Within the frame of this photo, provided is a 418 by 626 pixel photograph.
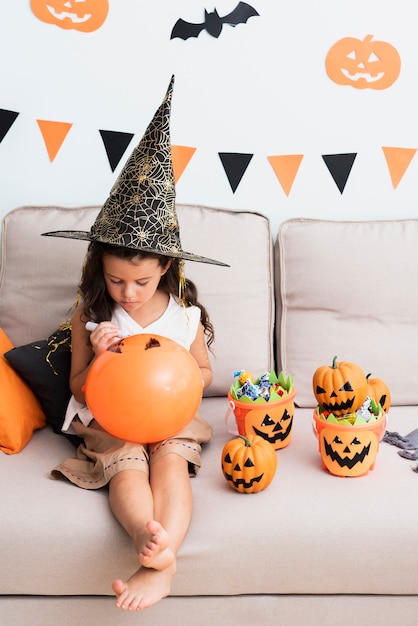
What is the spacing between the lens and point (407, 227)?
2.18 metres

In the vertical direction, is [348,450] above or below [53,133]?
below

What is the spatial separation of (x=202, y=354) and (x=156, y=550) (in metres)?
0.70

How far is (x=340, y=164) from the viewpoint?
93.0 inches

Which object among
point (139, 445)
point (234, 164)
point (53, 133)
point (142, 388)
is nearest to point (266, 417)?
point (139, 445)

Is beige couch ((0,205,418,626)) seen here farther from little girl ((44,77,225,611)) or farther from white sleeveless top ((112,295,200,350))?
white sleeveless top ((112,295,200,350))

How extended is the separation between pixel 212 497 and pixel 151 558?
0.27 metres

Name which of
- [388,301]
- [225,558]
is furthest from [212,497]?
[388,301]

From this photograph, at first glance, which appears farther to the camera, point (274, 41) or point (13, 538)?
point (274, 41)

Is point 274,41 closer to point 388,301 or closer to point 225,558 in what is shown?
point 388,301

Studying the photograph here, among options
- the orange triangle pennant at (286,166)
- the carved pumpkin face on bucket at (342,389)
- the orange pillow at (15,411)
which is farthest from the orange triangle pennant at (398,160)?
the orange pillow at (15,411)

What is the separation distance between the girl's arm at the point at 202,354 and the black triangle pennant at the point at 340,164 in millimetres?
839

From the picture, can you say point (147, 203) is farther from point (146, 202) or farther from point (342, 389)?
point (342, 389)

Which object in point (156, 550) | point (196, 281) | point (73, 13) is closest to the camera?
point (156, 550)

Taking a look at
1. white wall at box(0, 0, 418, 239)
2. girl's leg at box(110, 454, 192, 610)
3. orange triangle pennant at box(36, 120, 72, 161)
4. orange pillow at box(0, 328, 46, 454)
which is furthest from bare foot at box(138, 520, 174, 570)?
orange triangle pennant at box(36, 120, 72, 161)
